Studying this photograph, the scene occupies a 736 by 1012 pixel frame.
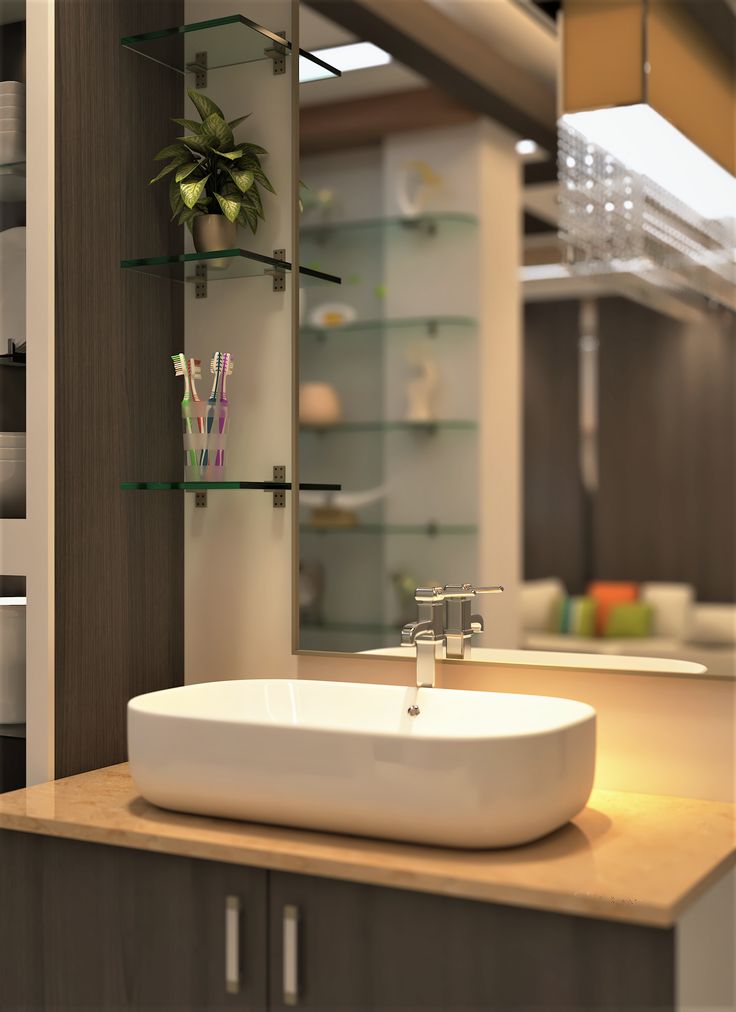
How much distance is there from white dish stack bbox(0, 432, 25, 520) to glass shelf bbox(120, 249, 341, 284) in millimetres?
374

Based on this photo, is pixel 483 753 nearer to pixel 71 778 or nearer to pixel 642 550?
pixel 71 778

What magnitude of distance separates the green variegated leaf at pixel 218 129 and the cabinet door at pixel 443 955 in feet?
4.28

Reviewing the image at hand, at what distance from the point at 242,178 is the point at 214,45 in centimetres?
30

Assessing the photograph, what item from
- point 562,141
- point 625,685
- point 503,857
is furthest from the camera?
point 562,141

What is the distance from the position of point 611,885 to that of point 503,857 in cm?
16

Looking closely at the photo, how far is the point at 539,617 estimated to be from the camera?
2.99 meters

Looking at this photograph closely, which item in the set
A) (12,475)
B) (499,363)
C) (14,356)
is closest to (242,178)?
(14,356)

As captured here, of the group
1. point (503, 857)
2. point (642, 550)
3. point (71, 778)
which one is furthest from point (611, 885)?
point (642, 550)

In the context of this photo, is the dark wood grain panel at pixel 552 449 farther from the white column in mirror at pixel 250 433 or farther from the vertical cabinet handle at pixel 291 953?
the vertical cabinet handle at pixel 291 953

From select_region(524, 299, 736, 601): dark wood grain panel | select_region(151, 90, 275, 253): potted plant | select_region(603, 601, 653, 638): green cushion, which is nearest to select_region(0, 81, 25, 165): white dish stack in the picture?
select_region(151, 90, 275, 253): potted plant

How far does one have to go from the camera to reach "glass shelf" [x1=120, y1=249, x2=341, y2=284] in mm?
2023

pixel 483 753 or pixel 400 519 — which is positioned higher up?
pixel 400 519

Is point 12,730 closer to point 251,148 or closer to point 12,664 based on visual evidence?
point 12,664

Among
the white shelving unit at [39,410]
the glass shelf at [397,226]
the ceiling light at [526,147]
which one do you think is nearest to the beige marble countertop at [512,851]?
the white shelving unit at [39,410]
